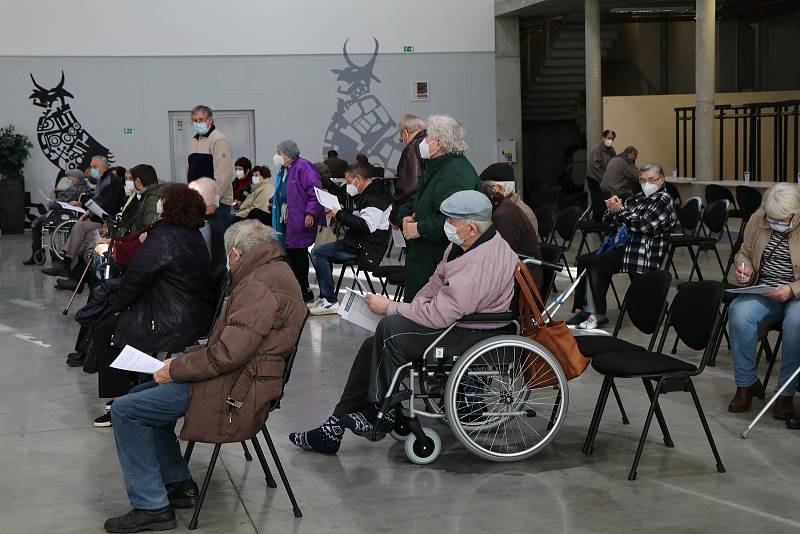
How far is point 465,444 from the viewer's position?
4.52m

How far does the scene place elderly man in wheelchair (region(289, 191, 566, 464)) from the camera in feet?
15.0

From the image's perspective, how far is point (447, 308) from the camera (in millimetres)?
4547

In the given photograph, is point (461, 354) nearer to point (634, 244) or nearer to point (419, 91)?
point (634, 244)

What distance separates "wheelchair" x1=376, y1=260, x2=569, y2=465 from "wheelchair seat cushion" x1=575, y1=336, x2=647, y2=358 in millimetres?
300

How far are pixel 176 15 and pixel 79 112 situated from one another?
2.22 m

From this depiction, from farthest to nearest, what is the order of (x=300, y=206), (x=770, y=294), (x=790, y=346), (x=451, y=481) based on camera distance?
(x=300, y=206)
(x=770, y=294)
(x=790, y=346)
(x=451, y=481)

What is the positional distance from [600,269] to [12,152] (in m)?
11.9

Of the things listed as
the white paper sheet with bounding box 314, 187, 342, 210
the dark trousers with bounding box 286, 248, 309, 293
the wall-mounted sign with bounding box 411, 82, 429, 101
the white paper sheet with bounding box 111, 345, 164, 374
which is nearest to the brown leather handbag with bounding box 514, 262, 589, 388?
the white paper sheet with bounding box 111, 345, 164, 374

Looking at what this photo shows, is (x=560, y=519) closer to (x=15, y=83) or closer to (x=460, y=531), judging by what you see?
(x=460, y=531)

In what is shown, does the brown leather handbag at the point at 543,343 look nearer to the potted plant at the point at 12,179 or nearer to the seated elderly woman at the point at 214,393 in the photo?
the seated elderly woman at the point at 214,393

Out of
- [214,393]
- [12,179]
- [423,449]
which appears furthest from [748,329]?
[12,179]

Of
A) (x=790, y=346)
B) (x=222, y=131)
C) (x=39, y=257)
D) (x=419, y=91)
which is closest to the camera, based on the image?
(x=790, y=346)

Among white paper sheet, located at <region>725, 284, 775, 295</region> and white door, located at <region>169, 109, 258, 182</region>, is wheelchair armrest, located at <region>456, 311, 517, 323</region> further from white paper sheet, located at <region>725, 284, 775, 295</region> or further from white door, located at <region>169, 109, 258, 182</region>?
white door, located at <region>169, 109, 258, 182</region>

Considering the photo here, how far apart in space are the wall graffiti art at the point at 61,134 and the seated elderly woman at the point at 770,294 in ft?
45.0
